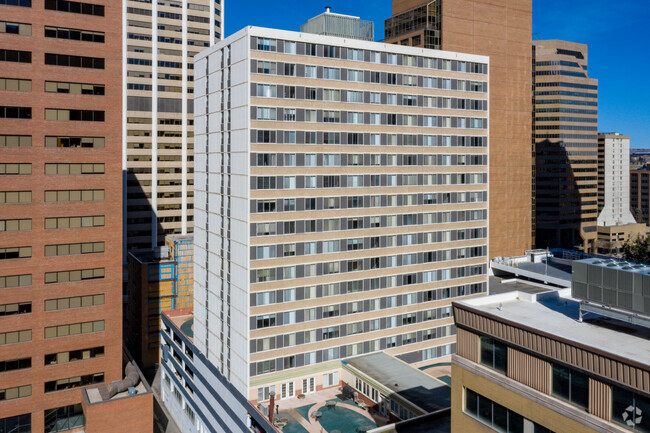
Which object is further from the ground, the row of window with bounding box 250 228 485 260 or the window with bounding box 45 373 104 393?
the row of window with bounding box 250 228 485 260

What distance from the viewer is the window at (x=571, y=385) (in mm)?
28844

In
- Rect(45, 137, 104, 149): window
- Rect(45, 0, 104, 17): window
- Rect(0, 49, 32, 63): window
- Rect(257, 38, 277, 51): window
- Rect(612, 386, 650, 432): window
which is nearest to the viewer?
Rect(612, 386, 650, 432): window

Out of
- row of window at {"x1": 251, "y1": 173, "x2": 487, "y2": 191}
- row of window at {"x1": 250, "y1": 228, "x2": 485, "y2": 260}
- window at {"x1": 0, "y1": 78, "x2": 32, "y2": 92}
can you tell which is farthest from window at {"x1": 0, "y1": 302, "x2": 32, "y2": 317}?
row of window at {"x1": 251, "y1": 173, "x2": 487, "y2": 191}

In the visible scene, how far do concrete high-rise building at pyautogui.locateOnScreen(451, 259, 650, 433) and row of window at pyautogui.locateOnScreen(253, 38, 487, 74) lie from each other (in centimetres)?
4298

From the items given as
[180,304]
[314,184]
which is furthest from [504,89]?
[180,304]

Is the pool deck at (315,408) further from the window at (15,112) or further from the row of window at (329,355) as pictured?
the window at (15,112)

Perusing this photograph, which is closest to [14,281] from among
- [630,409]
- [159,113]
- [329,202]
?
[329,202]

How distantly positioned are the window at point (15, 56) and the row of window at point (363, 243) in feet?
130

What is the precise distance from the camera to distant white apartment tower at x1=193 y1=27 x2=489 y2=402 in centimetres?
6756

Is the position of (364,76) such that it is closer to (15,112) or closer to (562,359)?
(15,112)

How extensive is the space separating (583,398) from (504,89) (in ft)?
370

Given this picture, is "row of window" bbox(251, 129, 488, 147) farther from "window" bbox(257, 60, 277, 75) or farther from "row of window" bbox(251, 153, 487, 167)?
"window" bbox(257, 60, 277, 75)

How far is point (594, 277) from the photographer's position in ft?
107


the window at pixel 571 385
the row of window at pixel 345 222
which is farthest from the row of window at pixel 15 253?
the window at pixel 571 385
